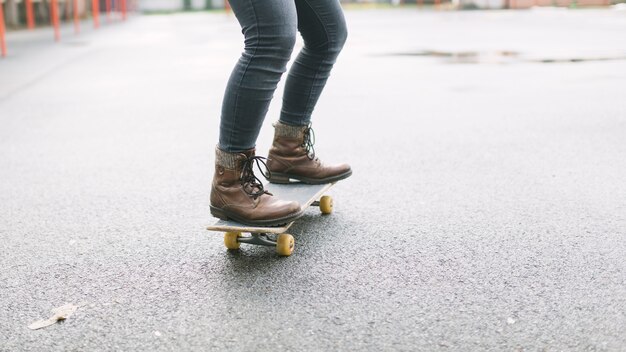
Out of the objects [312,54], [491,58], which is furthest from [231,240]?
[491,58]

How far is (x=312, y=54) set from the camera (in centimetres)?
341

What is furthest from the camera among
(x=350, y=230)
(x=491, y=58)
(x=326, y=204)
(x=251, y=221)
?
(x=491, y=58)

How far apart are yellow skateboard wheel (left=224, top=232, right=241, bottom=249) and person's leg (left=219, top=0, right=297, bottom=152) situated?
0.37 metres

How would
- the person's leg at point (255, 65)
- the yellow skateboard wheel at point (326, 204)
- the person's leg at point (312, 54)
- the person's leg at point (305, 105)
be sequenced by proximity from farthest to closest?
1. the yellow skateboard wheel at point (326, 204)
2. the person's leg at point (305, 105)
3. the person's leg at point (312, 54)
4. the person's leg at point (255, 65)

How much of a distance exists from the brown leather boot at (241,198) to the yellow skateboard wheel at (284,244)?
2.7 inches

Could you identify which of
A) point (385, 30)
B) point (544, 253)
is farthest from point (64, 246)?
point (385, 30)

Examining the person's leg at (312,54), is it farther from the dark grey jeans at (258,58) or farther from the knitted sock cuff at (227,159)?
the knitted sock cuff at (227,159)

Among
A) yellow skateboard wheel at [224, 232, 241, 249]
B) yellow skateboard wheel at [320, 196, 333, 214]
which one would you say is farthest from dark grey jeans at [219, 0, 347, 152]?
yellow skateboard wheel at [320, 196, 333, 214]

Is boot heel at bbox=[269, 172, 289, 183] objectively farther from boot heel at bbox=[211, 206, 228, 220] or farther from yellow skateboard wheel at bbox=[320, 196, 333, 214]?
boot heel at bbox=[211, 206, 228, 220]

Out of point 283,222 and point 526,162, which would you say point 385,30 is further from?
point 283,222

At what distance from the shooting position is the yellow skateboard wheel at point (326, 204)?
3635 mm

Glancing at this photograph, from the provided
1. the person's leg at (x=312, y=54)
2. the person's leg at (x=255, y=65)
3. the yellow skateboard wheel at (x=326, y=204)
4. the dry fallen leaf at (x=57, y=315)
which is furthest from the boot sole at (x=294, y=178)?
the dry fallen leaf at (x=57, y=315)

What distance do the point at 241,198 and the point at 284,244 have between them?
257 millimetres

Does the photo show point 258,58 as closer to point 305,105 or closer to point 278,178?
point 305,105
